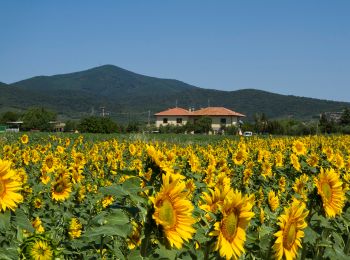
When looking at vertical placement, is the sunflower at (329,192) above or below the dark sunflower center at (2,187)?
below

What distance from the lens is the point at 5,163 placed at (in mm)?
2240

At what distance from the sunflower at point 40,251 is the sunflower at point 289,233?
1.01 metres

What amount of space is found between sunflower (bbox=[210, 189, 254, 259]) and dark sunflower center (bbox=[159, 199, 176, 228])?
18 centimetres

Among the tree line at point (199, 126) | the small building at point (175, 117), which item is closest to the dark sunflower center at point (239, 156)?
the tree line at point (199, 126)

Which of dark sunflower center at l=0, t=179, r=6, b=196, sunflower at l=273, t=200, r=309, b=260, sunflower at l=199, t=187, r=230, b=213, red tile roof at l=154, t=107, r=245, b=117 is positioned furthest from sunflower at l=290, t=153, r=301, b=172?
red tile roof at l=154, t=107, r=245, b=117

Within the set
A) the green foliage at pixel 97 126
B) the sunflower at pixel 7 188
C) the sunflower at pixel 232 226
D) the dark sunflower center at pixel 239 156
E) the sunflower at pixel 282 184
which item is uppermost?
the green foliage at pixel 97 126

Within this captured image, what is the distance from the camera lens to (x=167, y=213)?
74.0 inches

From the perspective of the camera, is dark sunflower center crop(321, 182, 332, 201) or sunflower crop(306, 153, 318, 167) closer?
dark sunflower center crop(321, 182, 332, 201)

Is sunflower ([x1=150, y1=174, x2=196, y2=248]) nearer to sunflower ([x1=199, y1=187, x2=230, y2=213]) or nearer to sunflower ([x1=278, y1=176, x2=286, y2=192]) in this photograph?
sunflower ([x1=199, y1=187, x2=230, y2=213])

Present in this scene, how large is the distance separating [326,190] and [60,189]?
3320mm

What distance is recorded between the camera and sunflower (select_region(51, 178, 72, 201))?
5489mm

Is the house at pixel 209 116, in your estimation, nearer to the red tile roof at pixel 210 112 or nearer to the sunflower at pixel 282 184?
the red tile roof at pixel 210 112

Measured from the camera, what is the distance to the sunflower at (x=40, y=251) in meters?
1.45

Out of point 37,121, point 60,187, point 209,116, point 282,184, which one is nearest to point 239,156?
point 282,184
